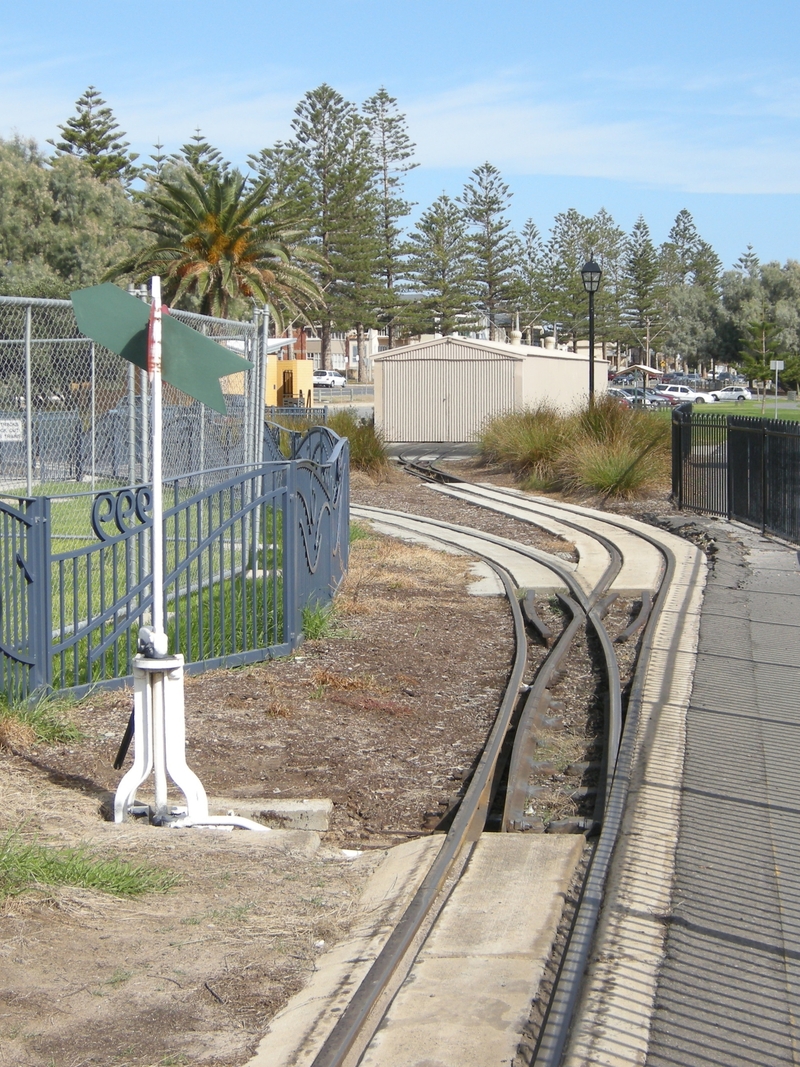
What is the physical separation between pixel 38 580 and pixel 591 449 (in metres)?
17.3

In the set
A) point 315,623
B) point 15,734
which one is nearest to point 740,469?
point 315,623

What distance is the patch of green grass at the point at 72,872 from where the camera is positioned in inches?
190

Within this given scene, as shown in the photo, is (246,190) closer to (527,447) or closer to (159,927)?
(527,447)

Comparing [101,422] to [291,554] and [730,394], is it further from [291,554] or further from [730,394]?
[730,394]

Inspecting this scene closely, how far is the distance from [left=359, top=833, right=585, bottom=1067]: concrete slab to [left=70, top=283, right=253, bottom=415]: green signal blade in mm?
2593

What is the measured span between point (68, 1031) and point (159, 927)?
0.83 metres

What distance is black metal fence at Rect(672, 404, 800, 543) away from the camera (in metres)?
16.4

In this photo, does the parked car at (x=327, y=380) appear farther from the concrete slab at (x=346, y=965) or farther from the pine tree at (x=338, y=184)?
the concrete slab at (x=346, y=965)

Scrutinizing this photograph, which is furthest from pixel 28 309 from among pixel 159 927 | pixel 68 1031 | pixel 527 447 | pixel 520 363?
pixel 520 363

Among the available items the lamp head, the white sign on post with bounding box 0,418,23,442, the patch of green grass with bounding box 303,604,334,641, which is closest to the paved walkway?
the patch of green grass with bounding box 303,604,334,641

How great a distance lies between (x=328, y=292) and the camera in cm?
8250

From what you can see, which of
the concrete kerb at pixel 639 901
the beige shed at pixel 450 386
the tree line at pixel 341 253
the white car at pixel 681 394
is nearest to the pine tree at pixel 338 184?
the tree line at pixel 341 253

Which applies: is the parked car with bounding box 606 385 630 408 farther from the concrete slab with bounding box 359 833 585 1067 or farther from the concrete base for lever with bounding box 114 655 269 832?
the concrete slab with bounding box 359 833 585 1067

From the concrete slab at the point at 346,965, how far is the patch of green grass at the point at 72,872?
77 cm
